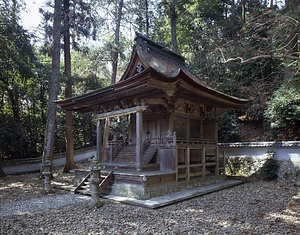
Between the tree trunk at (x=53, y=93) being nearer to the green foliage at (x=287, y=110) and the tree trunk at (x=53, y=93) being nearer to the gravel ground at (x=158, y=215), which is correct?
the gravel ground at (x=158, y=215)

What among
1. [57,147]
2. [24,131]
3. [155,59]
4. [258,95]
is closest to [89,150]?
[57,147]

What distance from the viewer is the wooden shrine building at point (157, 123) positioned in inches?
277

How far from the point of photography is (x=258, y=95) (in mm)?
12758

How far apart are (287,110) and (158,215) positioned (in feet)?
25.6

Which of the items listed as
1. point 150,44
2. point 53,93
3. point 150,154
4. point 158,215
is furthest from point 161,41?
point 158,215

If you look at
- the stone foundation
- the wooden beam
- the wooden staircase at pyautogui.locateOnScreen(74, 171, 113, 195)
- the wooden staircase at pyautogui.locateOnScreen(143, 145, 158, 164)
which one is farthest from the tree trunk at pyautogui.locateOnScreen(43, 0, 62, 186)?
the stone foundation

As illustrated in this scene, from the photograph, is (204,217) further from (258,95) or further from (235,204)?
(258,95)

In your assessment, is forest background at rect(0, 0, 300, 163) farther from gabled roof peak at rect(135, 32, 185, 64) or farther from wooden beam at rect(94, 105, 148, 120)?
wooden beam at rect(94, 105, 148, 120)

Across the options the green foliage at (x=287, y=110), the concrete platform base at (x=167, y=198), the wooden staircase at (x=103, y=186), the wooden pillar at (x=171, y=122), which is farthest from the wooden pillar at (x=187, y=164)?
the green foliage at (x=287, y=110)

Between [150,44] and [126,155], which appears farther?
[150,44]

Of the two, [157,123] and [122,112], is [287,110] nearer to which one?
[157,123]

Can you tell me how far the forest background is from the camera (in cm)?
1048

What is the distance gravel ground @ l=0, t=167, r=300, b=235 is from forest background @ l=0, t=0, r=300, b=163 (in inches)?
176

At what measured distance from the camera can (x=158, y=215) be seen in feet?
17.4
